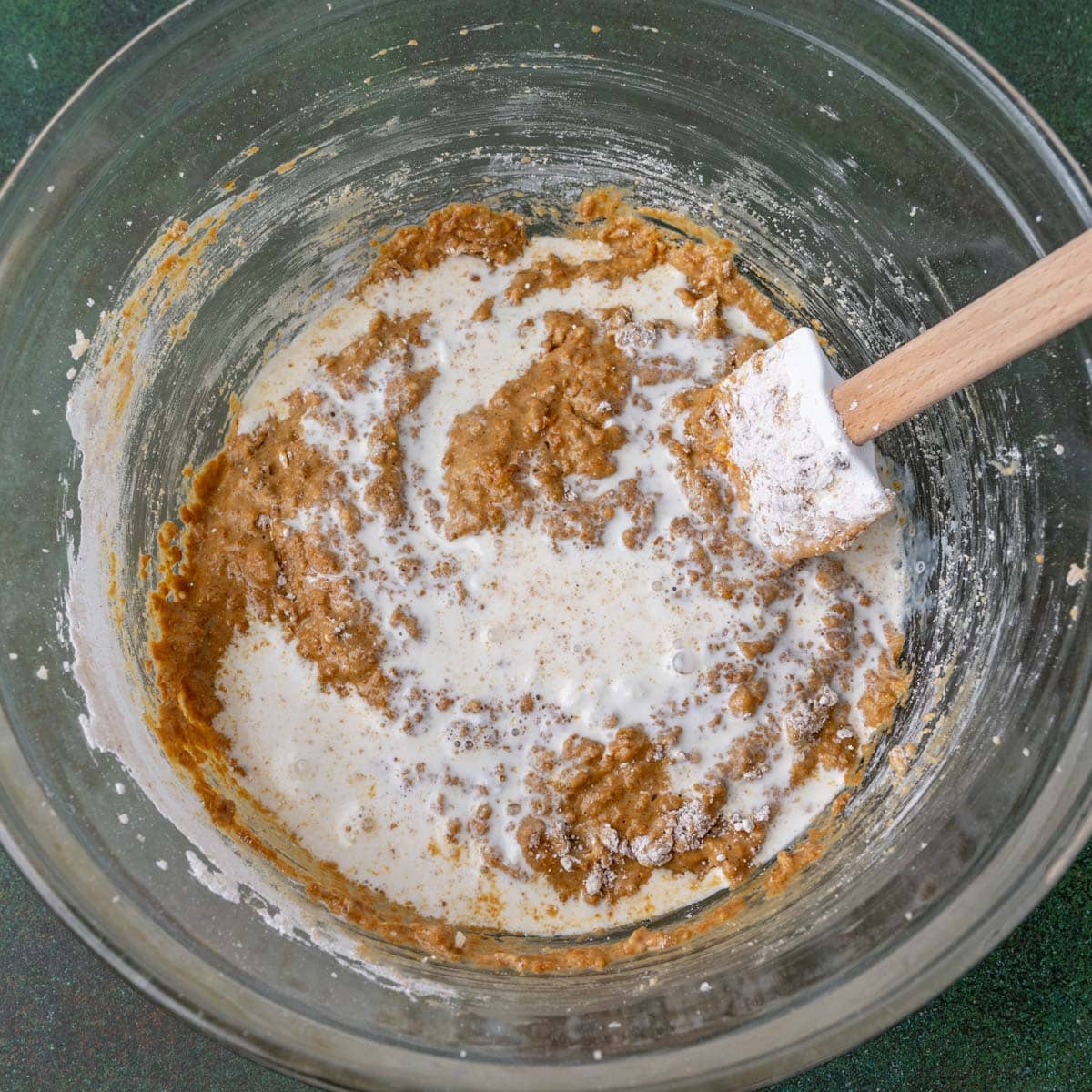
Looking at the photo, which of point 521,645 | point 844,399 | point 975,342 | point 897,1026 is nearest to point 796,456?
point 844,399

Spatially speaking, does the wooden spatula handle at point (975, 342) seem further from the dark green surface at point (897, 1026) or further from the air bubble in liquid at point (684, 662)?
the dark green surface at point (897, 1026)

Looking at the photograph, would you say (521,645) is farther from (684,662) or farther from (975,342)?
(975,342)

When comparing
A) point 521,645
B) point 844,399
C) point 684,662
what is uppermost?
point 844,399

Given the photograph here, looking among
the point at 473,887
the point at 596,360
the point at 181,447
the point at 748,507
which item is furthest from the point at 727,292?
the point at 473,887

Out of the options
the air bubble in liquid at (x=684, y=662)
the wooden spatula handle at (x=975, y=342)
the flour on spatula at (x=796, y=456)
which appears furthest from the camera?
the air bubble in liquid at (x=684, y=662)

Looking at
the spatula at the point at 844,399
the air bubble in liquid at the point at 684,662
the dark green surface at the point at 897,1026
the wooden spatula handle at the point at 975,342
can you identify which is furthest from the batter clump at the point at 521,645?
the dark green surface at the point at 897,1026

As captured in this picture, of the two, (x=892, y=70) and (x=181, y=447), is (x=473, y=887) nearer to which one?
(x=181, y=447)

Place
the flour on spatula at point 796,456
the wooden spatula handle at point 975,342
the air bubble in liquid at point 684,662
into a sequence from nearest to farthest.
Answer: the wooden spatula handle at point 975,342, the flour on spatula at point 796,456, the air bubble in liquid at point 684,662
